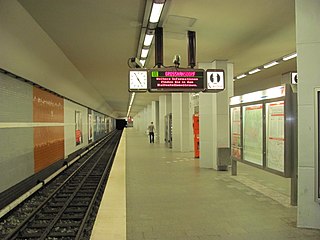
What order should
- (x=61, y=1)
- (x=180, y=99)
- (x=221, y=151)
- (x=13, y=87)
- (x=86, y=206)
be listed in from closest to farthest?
(x=61, y=1) → (x=13, y=87) → (x=86, y=206) → (x=221, y=151) → (x=180, y=99)

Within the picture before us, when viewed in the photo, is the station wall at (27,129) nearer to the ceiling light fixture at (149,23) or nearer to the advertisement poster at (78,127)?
the ceiling light fixture at (149,23)

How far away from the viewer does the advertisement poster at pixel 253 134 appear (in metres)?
7.79

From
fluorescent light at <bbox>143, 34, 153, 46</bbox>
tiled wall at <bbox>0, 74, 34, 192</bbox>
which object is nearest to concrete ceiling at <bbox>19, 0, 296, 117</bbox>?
fluorescent light at <bbox>143, 34, 153, 46</bbox>

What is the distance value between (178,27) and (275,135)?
3.27 meters

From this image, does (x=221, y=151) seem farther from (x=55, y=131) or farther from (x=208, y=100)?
(x=55, y=131)

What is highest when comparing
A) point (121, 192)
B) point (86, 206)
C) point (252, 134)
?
point (252, 134)

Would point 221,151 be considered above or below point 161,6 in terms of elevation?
below

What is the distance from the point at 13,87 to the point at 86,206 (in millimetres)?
3362

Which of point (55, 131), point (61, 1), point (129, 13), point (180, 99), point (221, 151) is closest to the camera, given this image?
point (61, 1)

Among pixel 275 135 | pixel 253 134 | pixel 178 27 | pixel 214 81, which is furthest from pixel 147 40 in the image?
pixel 275 135

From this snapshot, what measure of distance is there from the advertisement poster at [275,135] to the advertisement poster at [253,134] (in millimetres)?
387

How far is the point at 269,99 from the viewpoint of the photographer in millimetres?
7203

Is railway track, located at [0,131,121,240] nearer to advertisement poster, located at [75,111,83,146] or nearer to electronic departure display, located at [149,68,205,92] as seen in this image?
electronic departure display, located at [149,68,205,92]

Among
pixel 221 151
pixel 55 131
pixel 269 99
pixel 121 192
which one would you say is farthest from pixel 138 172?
pixel 269 99
